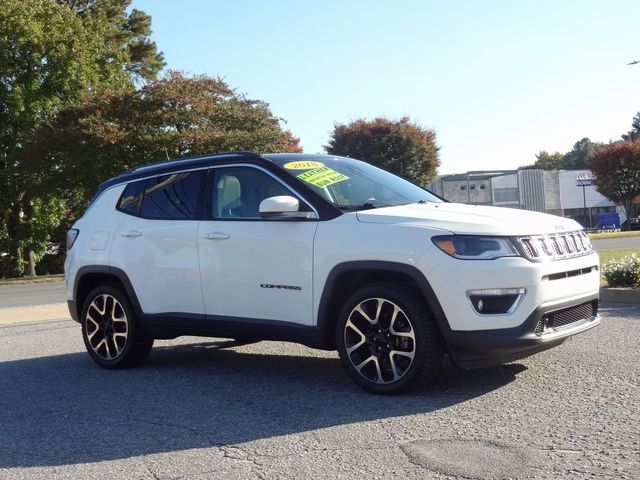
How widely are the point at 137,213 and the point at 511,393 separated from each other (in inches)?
149

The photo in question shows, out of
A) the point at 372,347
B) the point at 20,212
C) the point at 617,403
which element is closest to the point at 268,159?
the point at 372,347

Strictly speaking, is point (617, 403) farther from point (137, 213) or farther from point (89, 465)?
point (137, 213)

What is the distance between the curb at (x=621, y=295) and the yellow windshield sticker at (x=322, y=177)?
5.34 m

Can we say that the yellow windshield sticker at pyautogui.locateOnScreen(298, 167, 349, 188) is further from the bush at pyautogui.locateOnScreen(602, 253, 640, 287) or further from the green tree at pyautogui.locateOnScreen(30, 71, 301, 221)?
the green tree at pyautogui.locateOnScreen(30, 71, 301, 221)

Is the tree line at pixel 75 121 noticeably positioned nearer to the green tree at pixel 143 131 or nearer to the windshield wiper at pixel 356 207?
the green tree at pixel 143 131

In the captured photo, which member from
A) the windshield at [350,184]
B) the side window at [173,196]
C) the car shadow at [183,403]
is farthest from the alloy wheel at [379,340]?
the side window at [173,196]

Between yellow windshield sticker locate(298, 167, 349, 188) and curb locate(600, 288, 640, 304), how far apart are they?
17.5 feet

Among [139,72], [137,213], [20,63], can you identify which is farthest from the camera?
[139,72]

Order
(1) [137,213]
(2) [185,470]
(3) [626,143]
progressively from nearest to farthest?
(2) [185,470] → (1) [137,213] → (3) [626,143]

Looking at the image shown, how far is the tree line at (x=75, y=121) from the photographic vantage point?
90.0 feet

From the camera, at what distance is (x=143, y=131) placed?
27.2m

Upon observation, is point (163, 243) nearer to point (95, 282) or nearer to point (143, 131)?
point (95, 282)

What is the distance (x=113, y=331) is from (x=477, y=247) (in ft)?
12.2

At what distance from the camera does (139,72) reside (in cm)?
4522
